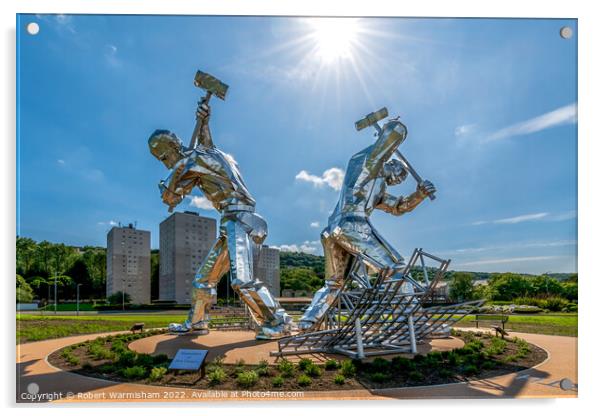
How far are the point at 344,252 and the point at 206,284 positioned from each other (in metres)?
4.09

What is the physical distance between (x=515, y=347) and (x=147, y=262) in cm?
3727

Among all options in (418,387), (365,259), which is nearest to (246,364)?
(418,387)

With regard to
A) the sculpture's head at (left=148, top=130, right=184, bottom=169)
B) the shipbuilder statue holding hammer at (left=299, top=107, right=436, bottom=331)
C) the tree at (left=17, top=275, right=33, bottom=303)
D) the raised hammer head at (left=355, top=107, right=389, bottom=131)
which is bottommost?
the tree at (left=17, top=275, right=33, bottom=303)

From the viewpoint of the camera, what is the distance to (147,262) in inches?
1668

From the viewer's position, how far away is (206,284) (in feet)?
41.7

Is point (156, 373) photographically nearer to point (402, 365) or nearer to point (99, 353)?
point (99, 353)

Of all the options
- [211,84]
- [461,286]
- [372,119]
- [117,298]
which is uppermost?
[211,84]

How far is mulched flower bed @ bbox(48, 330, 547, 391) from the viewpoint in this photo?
7402 mm

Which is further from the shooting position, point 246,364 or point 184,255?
point 184,255

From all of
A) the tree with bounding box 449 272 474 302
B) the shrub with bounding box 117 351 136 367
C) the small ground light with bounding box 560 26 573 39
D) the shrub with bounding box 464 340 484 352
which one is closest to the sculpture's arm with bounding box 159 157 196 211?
the shrub with bounding box 117 351 136 367

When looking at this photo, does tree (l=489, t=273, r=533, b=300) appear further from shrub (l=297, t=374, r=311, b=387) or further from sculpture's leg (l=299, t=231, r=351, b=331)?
shrub (l=297, t=374, r=311, b=387)

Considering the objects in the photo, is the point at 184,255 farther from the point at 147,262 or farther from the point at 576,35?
the point at 576,35

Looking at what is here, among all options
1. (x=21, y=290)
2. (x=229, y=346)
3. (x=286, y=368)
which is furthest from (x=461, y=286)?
(x=21, y=290)

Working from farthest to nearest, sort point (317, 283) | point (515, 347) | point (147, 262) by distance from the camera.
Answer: point (317, 283) < point (147, 262) < point (515, 347)
